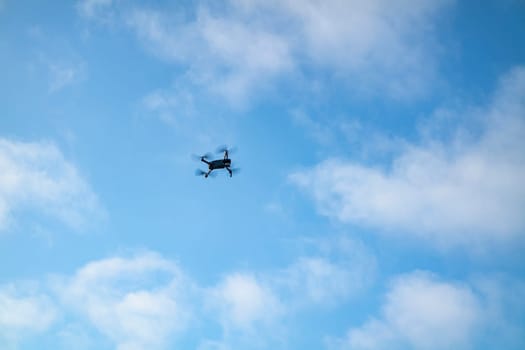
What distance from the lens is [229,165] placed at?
82312 millimetres

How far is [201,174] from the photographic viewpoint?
84.5 metres

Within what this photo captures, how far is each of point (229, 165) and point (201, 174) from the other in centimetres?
587
